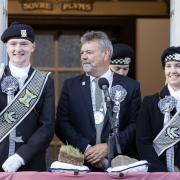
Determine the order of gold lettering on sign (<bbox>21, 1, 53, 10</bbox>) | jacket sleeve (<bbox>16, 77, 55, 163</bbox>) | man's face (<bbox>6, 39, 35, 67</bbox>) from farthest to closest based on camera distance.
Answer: gold lettering on sign (<bbox>21, 1, 53, 10</bbox>) → man's face (<bbox>6, 39, 35, 67</bbox>) → jacket sleeve (<bbox>16, 77, 55, 163</bbox>)

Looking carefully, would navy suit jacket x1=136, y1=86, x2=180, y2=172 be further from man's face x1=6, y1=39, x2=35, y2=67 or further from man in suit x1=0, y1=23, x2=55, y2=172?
man's face x1=6, y1=39, x2=35, y2=67

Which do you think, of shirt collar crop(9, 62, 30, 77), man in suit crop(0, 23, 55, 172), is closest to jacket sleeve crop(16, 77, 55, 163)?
man in suit crop(0, 23, 55, 172)

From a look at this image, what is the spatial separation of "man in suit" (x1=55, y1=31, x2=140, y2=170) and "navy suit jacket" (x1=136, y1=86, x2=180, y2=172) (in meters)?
0.11

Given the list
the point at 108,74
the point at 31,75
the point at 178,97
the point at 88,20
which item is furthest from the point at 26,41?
the point at 88,20

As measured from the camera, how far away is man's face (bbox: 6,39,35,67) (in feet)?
15.1

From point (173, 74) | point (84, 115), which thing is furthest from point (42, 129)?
point (173, 74)

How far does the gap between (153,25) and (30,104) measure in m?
3.26

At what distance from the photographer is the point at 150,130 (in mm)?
4730

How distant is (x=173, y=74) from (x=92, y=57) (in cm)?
50

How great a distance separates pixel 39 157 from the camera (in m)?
4.64

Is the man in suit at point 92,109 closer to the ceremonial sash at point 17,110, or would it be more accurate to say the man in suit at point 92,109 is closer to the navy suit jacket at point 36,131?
the navy suit jacket at point 36,131

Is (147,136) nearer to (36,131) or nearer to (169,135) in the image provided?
(169,135)

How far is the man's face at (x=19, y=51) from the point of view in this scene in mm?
4598

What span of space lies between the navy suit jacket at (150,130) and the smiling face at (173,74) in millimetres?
66
